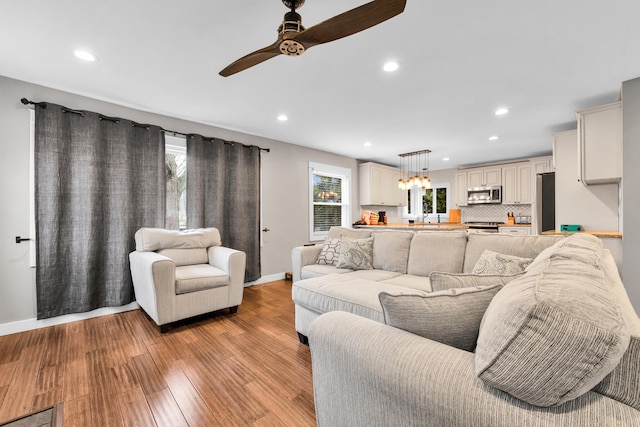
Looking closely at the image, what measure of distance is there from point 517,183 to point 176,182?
6.74 m

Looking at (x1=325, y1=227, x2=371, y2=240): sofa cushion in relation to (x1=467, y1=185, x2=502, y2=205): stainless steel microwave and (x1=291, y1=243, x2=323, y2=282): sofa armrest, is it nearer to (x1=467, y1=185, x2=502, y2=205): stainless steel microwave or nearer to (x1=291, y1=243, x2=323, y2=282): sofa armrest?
(x1=291, y1=243, x2=323, y2=282): sofa armrest

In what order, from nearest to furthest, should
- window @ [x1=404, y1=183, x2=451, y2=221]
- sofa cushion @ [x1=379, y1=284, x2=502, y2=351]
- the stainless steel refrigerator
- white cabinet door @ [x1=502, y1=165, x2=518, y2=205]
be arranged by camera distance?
sofa cushion @ [x1=379, y1=284, x2=502, y2=351] → the stainless steel refrigerator → white cabinet door @ [x1=502, y1=165, x2=518, y2=205] → window @ [x1=404, y1=183, x2=451, y2=221]

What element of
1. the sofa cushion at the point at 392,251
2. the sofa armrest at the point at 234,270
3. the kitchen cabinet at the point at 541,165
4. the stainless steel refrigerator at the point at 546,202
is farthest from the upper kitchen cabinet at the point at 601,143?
the sofa armrest at the point at 234,270

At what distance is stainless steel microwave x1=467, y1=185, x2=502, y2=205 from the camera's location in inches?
247

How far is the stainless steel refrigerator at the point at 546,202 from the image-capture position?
4910 millimetres

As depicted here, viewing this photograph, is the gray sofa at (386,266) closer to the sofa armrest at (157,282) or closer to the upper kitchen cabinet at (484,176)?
the sofa armrest at (157,282)

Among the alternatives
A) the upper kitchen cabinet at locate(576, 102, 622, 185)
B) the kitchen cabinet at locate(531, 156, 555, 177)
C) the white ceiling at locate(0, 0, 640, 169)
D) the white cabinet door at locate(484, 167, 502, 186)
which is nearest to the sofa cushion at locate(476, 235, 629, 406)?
the white ceiling at locate(0, 0, 640, 169)

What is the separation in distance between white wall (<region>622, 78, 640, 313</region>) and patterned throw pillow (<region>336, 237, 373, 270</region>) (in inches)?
96.1

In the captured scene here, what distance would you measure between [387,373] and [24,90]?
13.3 feet

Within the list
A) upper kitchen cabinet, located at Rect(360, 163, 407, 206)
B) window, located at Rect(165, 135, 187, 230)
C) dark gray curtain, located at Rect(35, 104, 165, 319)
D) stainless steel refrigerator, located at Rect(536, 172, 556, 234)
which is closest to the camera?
dark gray curtain, located at Rect(35, 104, 165, 319)

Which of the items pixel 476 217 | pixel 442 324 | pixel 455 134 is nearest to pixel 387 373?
pixel 442 324

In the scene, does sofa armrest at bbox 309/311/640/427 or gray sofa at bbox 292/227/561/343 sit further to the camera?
gray sofa at bbox 292/227/561/343

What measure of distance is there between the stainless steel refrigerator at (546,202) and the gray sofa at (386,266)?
333cm

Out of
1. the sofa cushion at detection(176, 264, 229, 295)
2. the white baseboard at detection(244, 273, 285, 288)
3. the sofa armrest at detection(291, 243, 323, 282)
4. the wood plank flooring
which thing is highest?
the sofa armrest at detection(291, 243, 323, 282)
